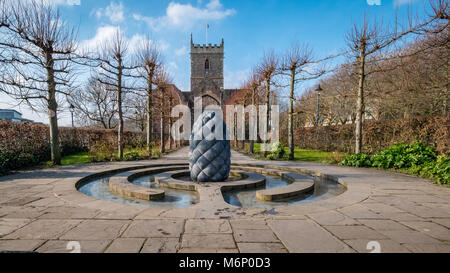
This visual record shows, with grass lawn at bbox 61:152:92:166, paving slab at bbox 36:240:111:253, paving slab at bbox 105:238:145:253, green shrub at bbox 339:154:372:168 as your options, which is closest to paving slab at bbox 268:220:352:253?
paving slab at bbox 105:238:145:253

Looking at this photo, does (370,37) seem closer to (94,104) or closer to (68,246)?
(68,246)

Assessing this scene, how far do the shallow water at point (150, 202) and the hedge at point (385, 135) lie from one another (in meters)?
9.82

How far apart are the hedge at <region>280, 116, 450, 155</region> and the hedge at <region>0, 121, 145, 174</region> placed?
49.1 ft

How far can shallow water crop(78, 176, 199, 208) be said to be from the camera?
418cm

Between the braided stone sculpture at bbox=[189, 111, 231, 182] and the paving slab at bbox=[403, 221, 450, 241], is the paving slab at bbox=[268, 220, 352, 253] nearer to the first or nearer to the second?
the paving slab at bbox=[403, 221, 450, 241]

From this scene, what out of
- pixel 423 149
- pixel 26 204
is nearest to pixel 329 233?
pixel 26 204

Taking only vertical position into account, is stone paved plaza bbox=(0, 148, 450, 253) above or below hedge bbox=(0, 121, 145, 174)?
below

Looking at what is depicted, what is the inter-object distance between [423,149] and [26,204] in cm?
1127

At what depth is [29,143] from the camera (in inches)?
422

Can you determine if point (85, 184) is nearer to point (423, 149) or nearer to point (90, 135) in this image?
point (423, 149)

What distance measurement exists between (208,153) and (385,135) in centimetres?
1115

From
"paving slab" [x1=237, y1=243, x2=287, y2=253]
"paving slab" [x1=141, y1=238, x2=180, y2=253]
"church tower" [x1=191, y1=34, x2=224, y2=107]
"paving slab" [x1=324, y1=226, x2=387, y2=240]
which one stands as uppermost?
"church tower" [x1=191, y1=34, x2=224, y2=107]

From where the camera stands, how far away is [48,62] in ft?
29.5

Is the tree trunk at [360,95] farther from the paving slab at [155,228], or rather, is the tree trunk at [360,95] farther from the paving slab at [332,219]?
the paving slab at [155,228]
